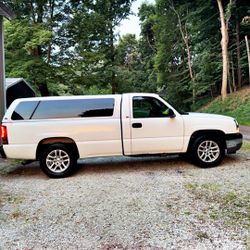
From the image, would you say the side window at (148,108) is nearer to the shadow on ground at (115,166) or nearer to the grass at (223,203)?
the shadow on ground at (115,166)

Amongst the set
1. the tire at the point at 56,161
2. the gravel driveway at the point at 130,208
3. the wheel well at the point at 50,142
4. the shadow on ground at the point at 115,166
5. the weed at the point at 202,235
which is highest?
the wheel well at the point at 50,142

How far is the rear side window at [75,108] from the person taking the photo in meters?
7.00

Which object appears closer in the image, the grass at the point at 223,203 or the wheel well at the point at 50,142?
the grass at the point at 223,203

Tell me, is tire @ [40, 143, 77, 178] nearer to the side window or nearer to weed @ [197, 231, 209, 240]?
the side window

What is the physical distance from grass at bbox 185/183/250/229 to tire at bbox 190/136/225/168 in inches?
53.9

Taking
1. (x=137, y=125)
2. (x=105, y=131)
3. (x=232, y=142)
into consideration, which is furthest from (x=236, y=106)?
(x=105, y=131)

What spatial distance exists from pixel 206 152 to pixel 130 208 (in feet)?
10.00

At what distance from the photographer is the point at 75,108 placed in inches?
278

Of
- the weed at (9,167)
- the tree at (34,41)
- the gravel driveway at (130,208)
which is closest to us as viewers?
the gravel driveway at (130,208)

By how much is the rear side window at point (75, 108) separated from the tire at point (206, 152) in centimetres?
201

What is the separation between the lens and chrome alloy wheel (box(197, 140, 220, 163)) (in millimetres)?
7133

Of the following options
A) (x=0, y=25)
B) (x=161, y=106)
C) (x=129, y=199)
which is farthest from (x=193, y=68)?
(x=129, y=199)

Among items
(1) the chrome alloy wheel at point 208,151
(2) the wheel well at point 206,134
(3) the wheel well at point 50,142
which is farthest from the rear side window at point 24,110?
(1) the chrome alloy wheel at point 208,151

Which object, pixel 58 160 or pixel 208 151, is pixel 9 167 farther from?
pixel 208 151
